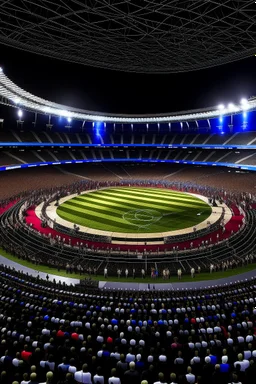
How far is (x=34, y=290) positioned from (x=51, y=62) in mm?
48659

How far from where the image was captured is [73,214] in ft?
119

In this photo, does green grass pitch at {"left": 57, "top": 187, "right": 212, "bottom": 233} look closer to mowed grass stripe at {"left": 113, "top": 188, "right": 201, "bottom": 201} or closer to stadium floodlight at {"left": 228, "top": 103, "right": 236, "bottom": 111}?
mowed grass stripe at {"left": 113, "top": 188, "right": 201, "bottom": 201}

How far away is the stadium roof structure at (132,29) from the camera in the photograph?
32562mm

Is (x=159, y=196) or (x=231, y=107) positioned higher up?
(x=231, y=107)

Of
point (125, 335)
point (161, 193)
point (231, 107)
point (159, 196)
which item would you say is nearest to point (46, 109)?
point (161, 193)

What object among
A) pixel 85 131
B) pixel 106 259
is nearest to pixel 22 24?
pixel 106 259

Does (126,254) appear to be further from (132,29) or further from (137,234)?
(132,29)

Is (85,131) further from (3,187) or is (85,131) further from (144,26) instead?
(144,26)

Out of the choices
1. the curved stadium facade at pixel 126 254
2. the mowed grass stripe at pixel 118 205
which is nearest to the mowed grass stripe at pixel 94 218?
the curved stadium facade at pixel 126 254

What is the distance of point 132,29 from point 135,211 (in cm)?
2592

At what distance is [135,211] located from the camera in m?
38.1

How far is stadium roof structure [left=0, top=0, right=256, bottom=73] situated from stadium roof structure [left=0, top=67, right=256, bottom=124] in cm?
677

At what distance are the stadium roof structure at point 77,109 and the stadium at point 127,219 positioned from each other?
370mm

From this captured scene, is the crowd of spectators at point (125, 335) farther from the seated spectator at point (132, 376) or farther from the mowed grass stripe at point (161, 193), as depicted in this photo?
the mowed grass stripe at point (161, 193)
